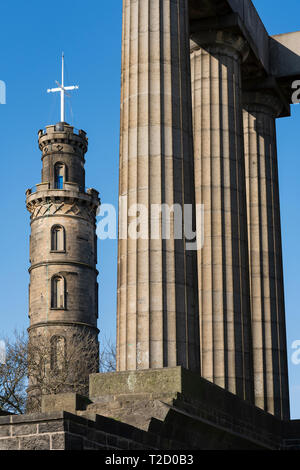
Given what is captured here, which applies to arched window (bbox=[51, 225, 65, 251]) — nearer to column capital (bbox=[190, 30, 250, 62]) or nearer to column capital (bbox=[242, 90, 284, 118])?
column capital (bbox=[242, 90, 284, 118])

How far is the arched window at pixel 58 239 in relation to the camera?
103m

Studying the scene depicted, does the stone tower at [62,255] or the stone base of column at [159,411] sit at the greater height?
the stone tower at [62,255]

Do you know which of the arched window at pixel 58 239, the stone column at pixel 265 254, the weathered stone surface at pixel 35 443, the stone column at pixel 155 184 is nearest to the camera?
the weathered stone surface at pixel 35 443

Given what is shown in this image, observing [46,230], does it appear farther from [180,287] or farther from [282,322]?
[180,287]

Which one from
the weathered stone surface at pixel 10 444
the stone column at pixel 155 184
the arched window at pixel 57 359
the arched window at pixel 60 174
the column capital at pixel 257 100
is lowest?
the weathered stone surface at pixel 10 444

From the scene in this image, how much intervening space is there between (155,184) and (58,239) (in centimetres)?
8113

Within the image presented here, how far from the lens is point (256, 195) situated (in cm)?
3173

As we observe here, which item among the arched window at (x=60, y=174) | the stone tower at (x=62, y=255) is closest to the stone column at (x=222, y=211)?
the stone tower at (x=62, y=255)

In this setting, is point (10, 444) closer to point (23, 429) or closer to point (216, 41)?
point (23, 429)

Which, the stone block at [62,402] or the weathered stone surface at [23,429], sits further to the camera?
the stone block at [62,402]

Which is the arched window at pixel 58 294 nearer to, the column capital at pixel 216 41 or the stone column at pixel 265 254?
the stone column at pixel 265 254

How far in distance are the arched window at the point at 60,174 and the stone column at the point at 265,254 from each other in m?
75.5
